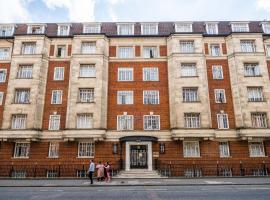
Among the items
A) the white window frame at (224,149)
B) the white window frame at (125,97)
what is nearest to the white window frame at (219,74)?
the white window frame at (224,149)

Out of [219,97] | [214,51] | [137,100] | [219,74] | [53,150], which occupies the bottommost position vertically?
[53,150]

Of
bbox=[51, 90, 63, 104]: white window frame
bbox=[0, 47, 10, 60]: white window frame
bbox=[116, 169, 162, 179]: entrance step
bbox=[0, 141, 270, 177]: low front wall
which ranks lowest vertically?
bbox=[116, 169, 162, 179]: entrance step

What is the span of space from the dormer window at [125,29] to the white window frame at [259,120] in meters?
18.4

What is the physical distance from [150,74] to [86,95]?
8.32 m

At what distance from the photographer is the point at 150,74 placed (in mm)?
29203

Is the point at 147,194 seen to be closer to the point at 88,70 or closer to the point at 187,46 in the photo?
the point at 88,70

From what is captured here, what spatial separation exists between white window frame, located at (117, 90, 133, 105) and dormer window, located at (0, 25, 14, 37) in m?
17.2

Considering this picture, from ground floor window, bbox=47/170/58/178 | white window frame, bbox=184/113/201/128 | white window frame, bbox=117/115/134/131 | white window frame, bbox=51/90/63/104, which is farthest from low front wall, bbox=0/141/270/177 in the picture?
white window frame, bbox=51/90/63/104

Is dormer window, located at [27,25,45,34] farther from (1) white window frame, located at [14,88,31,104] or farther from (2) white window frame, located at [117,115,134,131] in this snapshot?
(2) white window frame, located at [117,115,134,131]

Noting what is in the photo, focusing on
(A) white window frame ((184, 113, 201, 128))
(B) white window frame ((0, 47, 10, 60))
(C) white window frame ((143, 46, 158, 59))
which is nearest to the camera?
→ (A) white window frame ((184, 113, 201, 128))

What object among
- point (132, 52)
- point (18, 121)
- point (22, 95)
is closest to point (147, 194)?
point (18, 121)

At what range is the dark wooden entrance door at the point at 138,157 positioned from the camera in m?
26.2

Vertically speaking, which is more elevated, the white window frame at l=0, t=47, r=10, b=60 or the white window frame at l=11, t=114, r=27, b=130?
the white window frame at l=0, t=47, r=10, b=60

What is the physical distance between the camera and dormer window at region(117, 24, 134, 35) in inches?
1238
